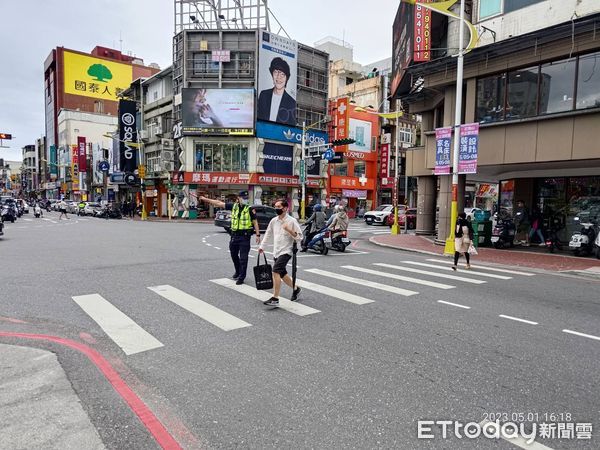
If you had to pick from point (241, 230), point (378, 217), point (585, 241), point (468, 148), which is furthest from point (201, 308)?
Result: point (378, 217)

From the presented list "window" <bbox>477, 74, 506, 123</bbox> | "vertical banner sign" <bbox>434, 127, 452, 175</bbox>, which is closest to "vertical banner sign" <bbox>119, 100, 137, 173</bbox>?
"vertical banner sign" <bbox>434, 127, 452, 175</bbox>

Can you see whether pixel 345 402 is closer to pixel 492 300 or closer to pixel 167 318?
pixel 167 318

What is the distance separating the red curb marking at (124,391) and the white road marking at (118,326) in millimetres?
367

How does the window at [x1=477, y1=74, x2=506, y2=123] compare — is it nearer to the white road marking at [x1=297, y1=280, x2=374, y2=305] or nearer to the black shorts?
the white road marking at [x1=297, y1=280, x2=374, y2=305]

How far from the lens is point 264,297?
737 centimetres

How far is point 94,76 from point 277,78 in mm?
71477

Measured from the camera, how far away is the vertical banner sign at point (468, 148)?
544 inches

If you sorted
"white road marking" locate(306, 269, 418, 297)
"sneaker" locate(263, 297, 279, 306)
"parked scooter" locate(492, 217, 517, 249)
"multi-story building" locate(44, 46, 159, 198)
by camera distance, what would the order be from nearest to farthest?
1. "sneaker" locate(263, 297, 279, 306)
2. "white road marking" locate(306, 269, 418, 297)
3. "parked scooter" locate(492, 217, 517, 249)
4. "multi-story building" locate(44, 46, 159, 198)

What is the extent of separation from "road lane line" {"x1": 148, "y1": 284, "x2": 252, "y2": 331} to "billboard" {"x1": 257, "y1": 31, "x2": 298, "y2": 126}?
32.5m

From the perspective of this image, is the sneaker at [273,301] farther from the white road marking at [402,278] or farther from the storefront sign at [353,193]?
the storefront sign at [353,193]

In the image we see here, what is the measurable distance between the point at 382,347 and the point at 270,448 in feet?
7.85

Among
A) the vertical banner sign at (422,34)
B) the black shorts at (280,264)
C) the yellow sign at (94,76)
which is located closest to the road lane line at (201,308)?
the black shorts at (280,264)

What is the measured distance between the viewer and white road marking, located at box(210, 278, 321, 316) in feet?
21.5

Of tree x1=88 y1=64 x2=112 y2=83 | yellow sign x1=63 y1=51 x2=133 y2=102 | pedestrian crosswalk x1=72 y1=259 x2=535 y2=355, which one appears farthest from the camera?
tree x1=88 y1=64 x2=112 y2=83
